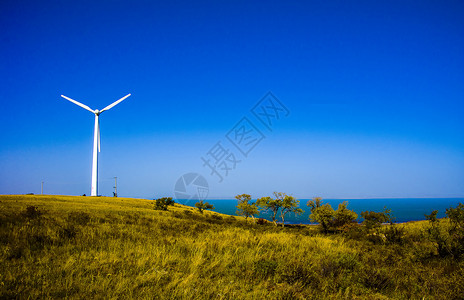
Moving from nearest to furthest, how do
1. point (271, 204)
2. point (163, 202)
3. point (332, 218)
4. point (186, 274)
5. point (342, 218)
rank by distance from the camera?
point (186, 274)
point (342, 218)
point (332, 218)
point (163, 202)
point (271, 204)

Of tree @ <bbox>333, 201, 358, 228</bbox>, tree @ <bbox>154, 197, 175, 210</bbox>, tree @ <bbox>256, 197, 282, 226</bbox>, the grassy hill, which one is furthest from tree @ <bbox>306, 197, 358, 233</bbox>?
→ the grassy hill

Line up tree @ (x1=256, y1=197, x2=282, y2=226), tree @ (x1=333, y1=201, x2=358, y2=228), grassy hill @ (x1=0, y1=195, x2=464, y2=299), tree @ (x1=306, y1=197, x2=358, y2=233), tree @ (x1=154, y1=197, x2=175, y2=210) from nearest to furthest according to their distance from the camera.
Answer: grassy hill @ (x1=0, y1=195, x2=464, y2=299) → tree @ (x1=333, y1=201, x2=358, y2=228) → tree @ (x1=306, y1=197, x2=358, y2=233) → tree @ (x1=154, y1=197, x2=175, y2=210) → tree @ (x1=256, y1=197, x2=282, y2=226)

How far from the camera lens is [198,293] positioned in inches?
190

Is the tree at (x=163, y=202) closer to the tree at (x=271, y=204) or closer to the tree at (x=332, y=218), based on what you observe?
the tree at (x=271, y=204)

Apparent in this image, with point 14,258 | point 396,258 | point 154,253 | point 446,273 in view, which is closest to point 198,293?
point 154,253

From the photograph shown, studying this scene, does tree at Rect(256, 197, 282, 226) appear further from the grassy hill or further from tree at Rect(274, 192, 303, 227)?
the grassy hill

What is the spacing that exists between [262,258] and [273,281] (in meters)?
1.69

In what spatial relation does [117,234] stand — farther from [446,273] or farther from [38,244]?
[446,273]

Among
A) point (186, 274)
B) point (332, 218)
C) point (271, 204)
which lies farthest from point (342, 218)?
point (186, 274)

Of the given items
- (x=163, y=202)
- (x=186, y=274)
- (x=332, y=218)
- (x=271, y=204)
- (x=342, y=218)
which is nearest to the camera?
(x=186, y=274)

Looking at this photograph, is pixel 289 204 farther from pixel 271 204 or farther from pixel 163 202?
pixel 163 202

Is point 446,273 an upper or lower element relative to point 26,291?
lower

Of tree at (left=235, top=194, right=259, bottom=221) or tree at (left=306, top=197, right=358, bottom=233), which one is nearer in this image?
tree at (left=306, top=197, right=358, bottom=233)

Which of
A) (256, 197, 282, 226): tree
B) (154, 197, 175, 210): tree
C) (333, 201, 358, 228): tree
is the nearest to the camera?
(333, 201, 358, 228): tree
